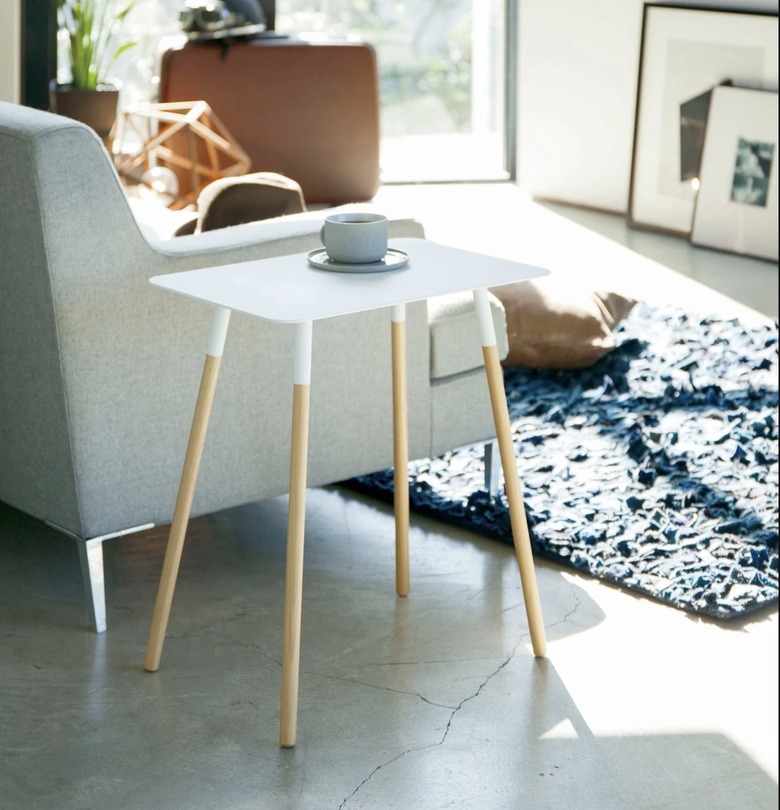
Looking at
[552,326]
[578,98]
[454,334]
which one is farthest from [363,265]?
[578,98]

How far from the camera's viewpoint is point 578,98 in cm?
630

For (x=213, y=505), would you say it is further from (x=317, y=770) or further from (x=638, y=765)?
(x=638, y=765)

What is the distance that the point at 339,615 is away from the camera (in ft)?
8.20

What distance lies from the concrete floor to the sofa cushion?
0.36 metres

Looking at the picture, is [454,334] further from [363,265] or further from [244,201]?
[363,265]

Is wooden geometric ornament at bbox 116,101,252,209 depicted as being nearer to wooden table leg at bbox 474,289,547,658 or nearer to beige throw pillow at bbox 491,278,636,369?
beige throw pillow at bbox 491,278,636,369

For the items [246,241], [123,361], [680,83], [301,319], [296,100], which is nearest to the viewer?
[301,319]

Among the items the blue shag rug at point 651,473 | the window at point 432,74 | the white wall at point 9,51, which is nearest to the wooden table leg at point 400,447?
the blue shag rug at point 651,473

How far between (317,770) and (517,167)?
16.6 feet

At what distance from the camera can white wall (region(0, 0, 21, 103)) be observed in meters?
4.66

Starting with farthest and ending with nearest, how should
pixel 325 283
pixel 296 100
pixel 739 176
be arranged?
pixel 296 100 → pixel 739 176 → pixel 325 283

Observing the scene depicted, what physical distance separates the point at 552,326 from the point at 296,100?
105 inches

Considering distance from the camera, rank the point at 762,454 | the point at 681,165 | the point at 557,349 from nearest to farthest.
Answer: the point at 762,454 < the point at 557,349 < the point at 681,165

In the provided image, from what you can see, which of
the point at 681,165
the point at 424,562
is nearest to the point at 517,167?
the point at 681,165
